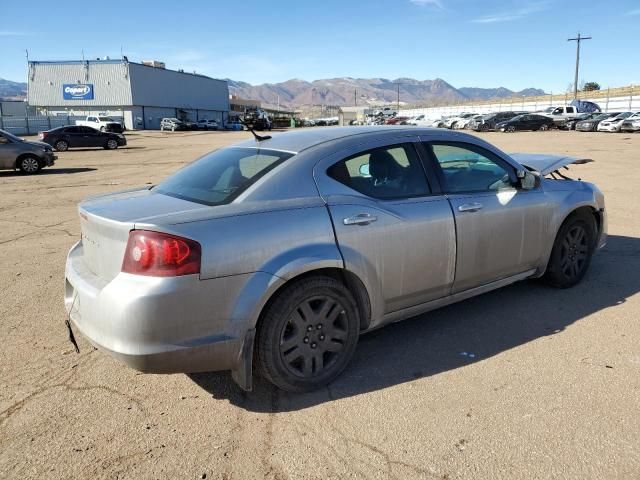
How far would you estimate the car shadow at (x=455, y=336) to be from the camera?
3.31 m

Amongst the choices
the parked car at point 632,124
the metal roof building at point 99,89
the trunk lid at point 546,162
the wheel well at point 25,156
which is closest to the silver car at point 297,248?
the trunk lid at point 546,162

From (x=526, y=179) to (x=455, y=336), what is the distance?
146 centimetres

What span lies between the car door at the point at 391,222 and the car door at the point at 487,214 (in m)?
0.16

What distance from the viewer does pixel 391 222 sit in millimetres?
3484

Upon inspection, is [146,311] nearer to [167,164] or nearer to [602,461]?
[602,461]

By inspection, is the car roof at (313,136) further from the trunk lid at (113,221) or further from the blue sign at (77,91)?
the blue sign at (77,91)

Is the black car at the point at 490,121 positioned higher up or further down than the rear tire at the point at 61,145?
higher up

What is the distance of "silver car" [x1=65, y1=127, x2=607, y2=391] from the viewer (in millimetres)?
2783

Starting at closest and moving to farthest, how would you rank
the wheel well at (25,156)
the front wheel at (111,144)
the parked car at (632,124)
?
1. the wheel well at (25,156)
2. the front wheel at (111,144)
3. the parked car at (632,124)

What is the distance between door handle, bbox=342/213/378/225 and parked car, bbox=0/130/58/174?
16.4 meters

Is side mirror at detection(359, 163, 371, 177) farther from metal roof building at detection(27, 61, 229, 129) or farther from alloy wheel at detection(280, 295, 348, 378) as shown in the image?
metal roof building at detection(27, 61, 229, 129)

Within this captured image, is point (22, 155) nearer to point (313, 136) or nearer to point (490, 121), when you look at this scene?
point (313, 136)

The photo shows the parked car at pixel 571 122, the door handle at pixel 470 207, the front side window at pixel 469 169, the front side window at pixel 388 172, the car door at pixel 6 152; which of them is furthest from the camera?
the parked car at pixel 571 122

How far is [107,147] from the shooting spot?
29953 millimetres
